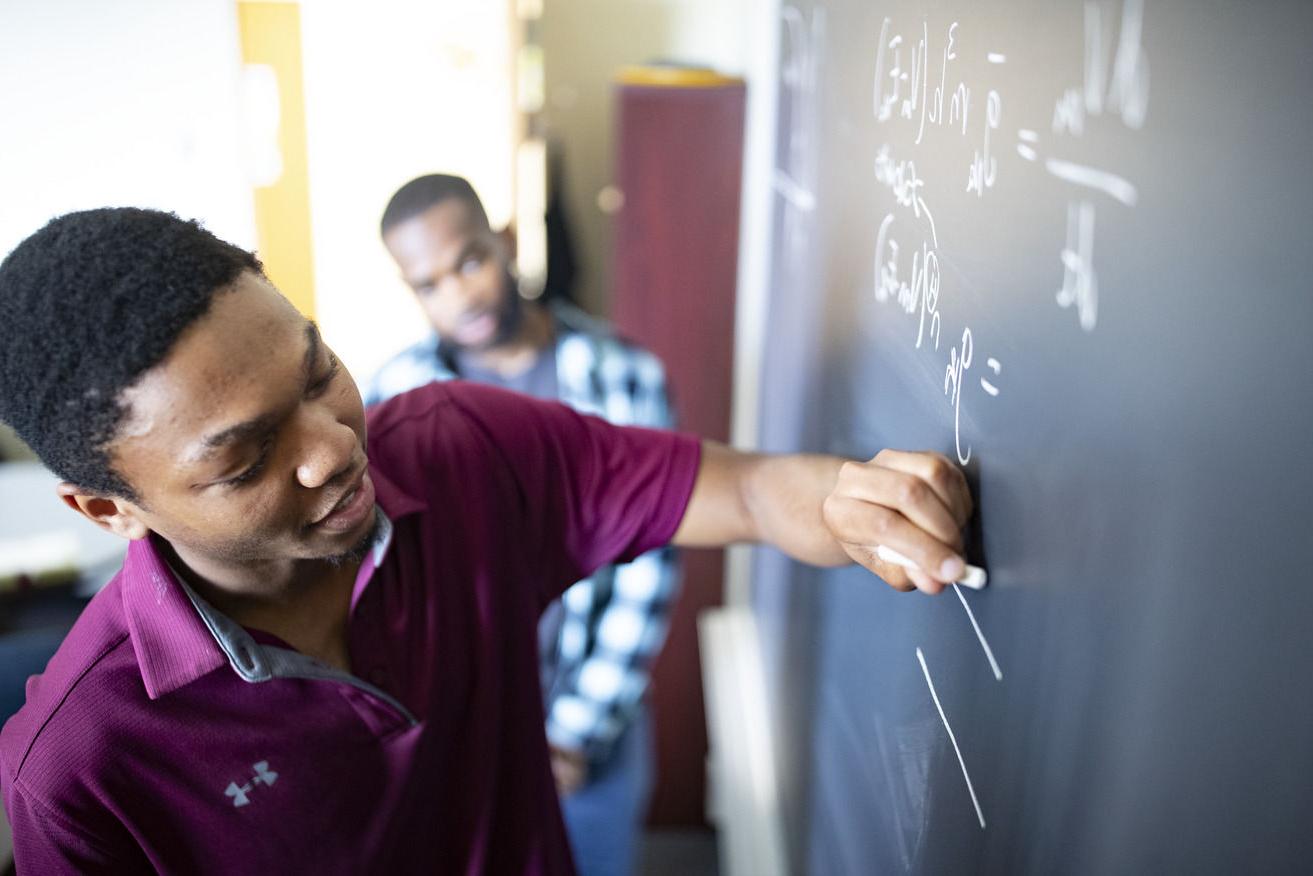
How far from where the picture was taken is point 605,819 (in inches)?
77.9

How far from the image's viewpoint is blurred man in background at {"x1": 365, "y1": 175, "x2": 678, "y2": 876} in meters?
1.70

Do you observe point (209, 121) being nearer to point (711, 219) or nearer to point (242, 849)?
point (711, 219)

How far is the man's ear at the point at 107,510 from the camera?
81 cm

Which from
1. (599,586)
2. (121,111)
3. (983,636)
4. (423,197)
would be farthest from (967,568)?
(121,111)

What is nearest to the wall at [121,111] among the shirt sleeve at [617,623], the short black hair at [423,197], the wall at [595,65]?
the wall at [595,65]

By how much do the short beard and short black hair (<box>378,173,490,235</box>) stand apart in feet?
2.82

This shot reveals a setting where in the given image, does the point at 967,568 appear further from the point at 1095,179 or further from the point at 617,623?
the point at 617,623

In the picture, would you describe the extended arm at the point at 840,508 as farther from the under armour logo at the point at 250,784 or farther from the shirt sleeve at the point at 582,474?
the under armour logo at the point at 250,784

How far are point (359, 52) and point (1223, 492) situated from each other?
3406mm

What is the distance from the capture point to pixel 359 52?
3316 mm

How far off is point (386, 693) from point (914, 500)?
523mm

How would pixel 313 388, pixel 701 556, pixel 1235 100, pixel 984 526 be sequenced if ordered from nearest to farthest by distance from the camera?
pixel 1235 100
pixel 984 526
pixel 313 388
pixel 701 556

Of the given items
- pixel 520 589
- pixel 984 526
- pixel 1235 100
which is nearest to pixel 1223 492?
pixel 1235 100

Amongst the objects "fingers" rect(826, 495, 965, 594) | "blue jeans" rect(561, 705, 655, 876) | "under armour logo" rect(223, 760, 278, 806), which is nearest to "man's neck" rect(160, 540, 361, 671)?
"under armour logo" rect(223, 760, 278, 806)
